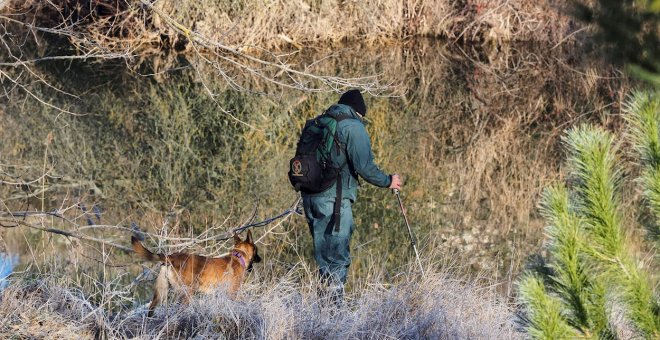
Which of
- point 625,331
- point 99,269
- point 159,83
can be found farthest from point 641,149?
point 159,83

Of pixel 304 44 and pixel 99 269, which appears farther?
pixel 304 44

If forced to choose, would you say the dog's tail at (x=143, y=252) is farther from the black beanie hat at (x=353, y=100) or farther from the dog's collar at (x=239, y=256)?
the black beanie hat at (x=353, y=100)

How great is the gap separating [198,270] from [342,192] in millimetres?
953

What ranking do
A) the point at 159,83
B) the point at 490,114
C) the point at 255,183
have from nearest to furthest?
the point at 255,183, the point at 490,114, the point at 159,83

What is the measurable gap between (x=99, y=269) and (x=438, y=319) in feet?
9.22

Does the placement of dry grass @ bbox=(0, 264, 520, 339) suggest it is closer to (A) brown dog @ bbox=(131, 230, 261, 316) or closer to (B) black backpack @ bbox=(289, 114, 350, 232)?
(A) brown dog @ bbox=(131, 230, 261, 316)

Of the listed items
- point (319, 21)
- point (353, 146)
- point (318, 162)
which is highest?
point (353, 146)

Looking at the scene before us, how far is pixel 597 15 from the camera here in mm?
2352

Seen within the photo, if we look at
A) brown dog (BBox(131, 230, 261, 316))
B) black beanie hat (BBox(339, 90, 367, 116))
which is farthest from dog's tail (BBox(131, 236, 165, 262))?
black beanie hat (BBox(339, 90, 367, 116))

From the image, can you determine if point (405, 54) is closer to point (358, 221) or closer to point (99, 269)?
point (358, 221)

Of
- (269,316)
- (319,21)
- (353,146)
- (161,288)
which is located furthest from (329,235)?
(319,21)

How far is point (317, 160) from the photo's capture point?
6039 mm

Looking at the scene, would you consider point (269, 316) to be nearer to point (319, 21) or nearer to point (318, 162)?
point (318, 162)

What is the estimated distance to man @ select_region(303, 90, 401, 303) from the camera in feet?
19.7
